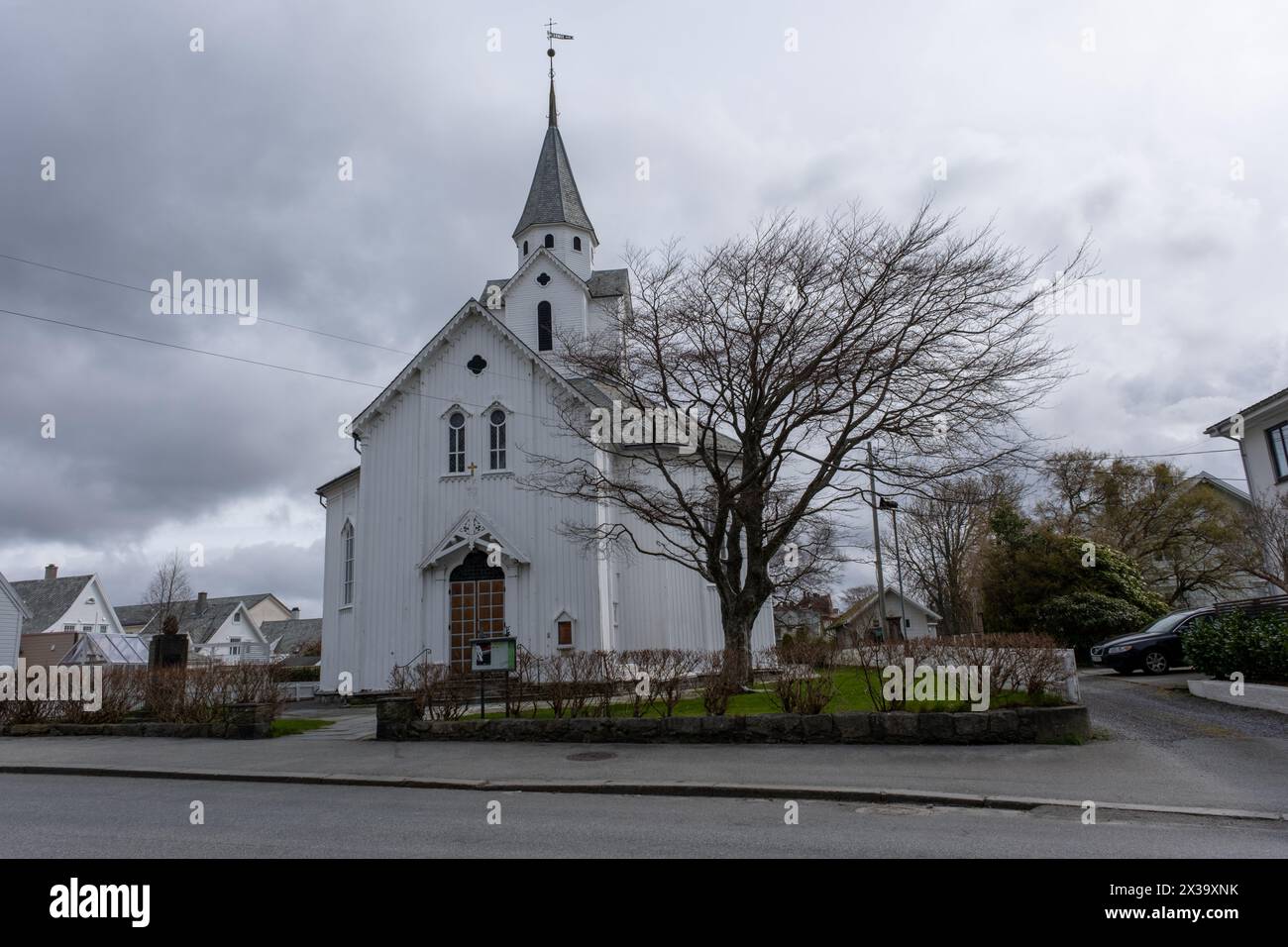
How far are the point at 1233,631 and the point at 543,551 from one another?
15.2 metres

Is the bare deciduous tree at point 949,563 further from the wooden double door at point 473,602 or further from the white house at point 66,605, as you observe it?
the white house at point 66,605

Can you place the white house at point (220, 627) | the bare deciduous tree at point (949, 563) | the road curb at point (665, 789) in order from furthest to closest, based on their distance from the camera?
the white house at point (220, 627) < the bare deciduous tree at point (949, 563) < the road curb at point (665, 789)

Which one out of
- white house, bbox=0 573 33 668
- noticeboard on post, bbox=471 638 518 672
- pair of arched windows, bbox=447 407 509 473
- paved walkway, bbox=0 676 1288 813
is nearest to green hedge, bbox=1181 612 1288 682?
paved walkway, bbox=0 676 1288 813

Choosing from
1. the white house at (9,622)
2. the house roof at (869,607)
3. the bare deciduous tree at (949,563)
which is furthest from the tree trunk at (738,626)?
the white house at (9,622)

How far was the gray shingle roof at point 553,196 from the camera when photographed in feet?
104

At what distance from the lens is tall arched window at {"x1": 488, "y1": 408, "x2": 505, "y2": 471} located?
22.8 m

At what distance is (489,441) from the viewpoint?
75.4 feet

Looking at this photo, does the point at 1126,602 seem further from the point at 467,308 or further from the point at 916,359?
the point at 467,308

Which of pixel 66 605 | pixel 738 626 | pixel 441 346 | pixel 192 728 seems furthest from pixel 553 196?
pixel 66 605

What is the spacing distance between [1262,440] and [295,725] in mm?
30199

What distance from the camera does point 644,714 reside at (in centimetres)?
1353

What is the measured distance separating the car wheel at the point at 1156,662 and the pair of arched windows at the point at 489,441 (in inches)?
678

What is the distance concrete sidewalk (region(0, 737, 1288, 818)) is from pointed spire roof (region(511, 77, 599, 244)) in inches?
898

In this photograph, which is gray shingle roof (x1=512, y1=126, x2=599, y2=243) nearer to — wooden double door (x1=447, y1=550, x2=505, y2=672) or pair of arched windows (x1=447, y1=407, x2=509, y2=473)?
pair of arched windows (x1=447, y1=407, x2=509, y2=473)
